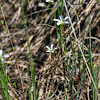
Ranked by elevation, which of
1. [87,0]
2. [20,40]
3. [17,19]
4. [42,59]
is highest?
[87,0]

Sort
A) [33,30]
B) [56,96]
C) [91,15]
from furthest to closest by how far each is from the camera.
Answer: [33,30] < [91,15] < [56,96]

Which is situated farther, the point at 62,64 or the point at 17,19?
the point at 17,19

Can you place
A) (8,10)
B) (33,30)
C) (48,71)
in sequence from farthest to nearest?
(8,10) → (33,30) → (48,71)

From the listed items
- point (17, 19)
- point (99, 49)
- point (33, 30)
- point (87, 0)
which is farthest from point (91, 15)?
point (17, 19)

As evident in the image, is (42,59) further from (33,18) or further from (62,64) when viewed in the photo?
(33,18)

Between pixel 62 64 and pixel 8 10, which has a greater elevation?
pixel 8 10

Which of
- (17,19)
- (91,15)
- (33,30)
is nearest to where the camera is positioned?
(91,15)

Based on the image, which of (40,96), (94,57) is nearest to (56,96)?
(40,96)

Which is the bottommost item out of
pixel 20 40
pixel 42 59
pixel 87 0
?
pixel 42 59

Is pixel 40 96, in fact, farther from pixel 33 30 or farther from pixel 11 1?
pixel 11 1
